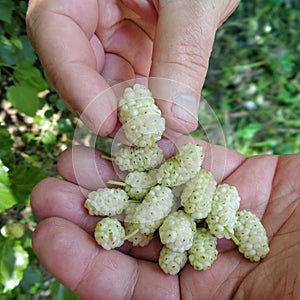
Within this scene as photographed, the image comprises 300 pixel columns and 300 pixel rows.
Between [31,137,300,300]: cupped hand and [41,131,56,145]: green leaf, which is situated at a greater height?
[31,137,300,300]: cupped hand

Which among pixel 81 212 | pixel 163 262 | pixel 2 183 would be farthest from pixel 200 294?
pixel 2 183

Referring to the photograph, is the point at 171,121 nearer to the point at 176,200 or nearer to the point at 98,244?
the point at 176,200

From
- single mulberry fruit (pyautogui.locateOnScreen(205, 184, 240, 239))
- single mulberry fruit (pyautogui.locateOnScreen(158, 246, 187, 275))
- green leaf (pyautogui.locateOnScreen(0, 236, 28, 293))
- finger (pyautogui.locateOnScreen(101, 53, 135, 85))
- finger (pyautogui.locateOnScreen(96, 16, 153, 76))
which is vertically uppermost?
finger (pyautogui.locateOnScreen(96, 16, 153, 76))

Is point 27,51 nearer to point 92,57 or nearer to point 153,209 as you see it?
point 92,57

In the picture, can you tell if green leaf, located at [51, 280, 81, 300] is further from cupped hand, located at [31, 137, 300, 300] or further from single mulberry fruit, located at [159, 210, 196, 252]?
single mulberry fruit, located at [159, 210, 196, 252]

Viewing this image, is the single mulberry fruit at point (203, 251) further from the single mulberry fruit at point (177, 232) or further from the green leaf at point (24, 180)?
the green leaf at point (24, 180)

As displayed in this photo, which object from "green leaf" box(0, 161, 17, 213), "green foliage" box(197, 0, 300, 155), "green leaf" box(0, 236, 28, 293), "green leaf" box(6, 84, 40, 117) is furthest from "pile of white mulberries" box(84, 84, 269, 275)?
"green foliage" box(197, 0, 300, 155)

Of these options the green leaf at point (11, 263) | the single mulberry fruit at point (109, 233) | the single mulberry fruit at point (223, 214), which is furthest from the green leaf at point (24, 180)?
the single mulberry fruit at point (223, 214)
